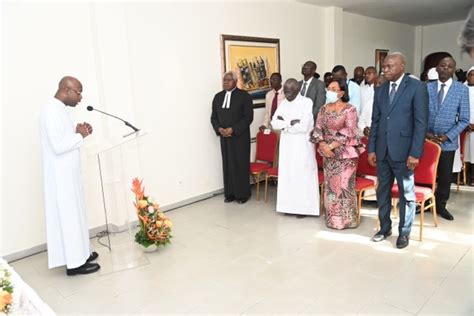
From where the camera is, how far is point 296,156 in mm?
4176

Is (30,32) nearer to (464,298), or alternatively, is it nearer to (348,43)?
(464,298)

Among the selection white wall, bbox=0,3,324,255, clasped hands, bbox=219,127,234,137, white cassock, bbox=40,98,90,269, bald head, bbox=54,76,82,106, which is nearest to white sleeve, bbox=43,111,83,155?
white cassock, bbox=40,98,90,269

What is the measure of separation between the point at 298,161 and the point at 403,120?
1.31 meters

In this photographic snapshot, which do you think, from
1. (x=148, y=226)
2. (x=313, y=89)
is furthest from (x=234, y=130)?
(x=148, y=226)

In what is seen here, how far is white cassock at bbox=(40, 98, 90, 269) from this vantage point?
2883mm

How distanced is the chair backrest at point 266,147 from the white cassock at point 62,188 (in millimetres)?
2700

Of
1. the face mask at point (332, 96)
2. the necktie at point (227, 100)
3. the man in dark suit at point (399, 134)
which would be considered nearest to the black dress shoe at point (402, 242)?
the man in dark suit at point (399, 134)

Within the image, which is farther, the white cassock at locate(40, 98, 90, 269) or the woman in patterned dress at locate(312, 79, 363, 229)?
the woman in patterned dress at locate(312, 79, 363, 229)

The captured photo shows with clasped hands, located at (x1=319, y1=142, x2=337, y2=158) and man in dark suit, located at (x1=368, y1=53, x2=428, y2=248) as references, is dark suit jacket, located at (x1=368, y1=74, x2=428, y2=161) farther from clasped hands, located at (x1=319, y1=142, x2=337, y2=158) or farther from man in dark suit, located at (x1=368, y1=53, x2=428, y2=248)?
clasped hands, located at (x1=319, y1=142, x2=337, y2=158)

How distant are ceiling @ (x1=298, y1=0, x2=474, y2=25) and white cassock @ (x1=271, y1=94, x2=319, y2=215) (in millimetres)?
3059

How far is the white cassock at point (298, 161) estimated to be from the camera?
4129mm

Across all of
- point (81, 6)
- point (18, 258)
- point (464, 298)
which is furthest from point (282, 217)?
point (81, 6)

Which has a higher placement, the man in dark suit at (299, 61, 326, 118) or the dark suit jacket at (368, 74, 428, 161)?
the man in dark suit at (299, 61, 326, 118)

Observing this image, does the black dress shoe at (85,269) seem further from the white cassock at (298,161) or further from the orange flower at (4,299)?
the white cassock at (298,161)
